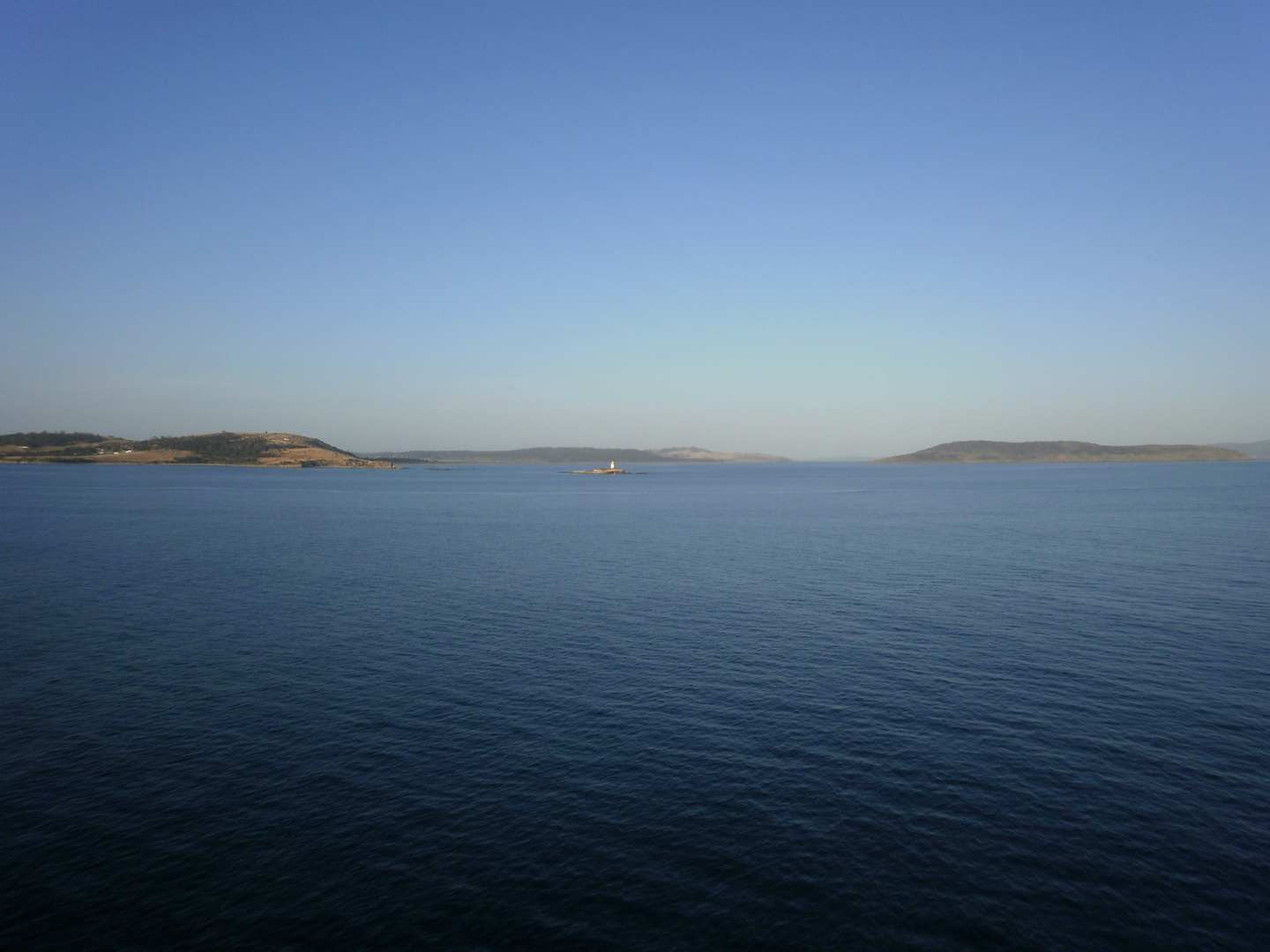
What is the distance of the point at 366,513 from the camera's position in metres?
151

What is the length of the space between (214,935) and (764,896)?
1654 centimetres

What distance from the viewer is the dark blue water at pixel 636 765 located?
21.5m

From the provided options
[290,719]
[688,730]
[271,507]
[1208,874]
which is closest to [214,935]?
[290,719]

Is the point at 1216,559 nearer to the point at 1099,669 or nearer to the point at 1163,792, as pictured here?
the point at 1099,669

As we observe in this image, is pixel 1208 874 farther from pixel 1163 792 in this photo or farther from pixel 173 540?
pixel 173 540

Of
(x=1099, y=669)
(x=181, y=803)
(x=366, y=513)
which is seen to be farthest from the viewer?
(x=366, y=513)

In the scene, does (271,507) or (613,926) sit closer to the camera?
(613,926)

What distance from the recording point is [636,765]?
3078cm

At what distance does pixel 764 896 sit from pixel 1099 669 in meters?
31.8

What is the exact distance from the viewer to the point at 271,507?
15912 centimetres

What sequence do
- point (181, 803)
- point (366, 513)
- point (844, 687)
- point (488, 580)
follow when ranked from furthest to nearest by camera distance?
point (366, 513), point (488, 580), point (844, 687), point (181, 803)

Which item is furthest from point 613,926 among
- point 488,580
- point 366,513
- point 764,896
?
point 366,513

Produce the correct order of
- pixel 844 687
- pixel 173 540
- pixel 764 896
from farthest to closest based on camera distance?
pixel 173 540
pixel 844 687
pixel 764 896

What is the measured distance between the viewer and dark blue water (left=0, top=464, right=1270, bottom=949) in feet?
70.6
